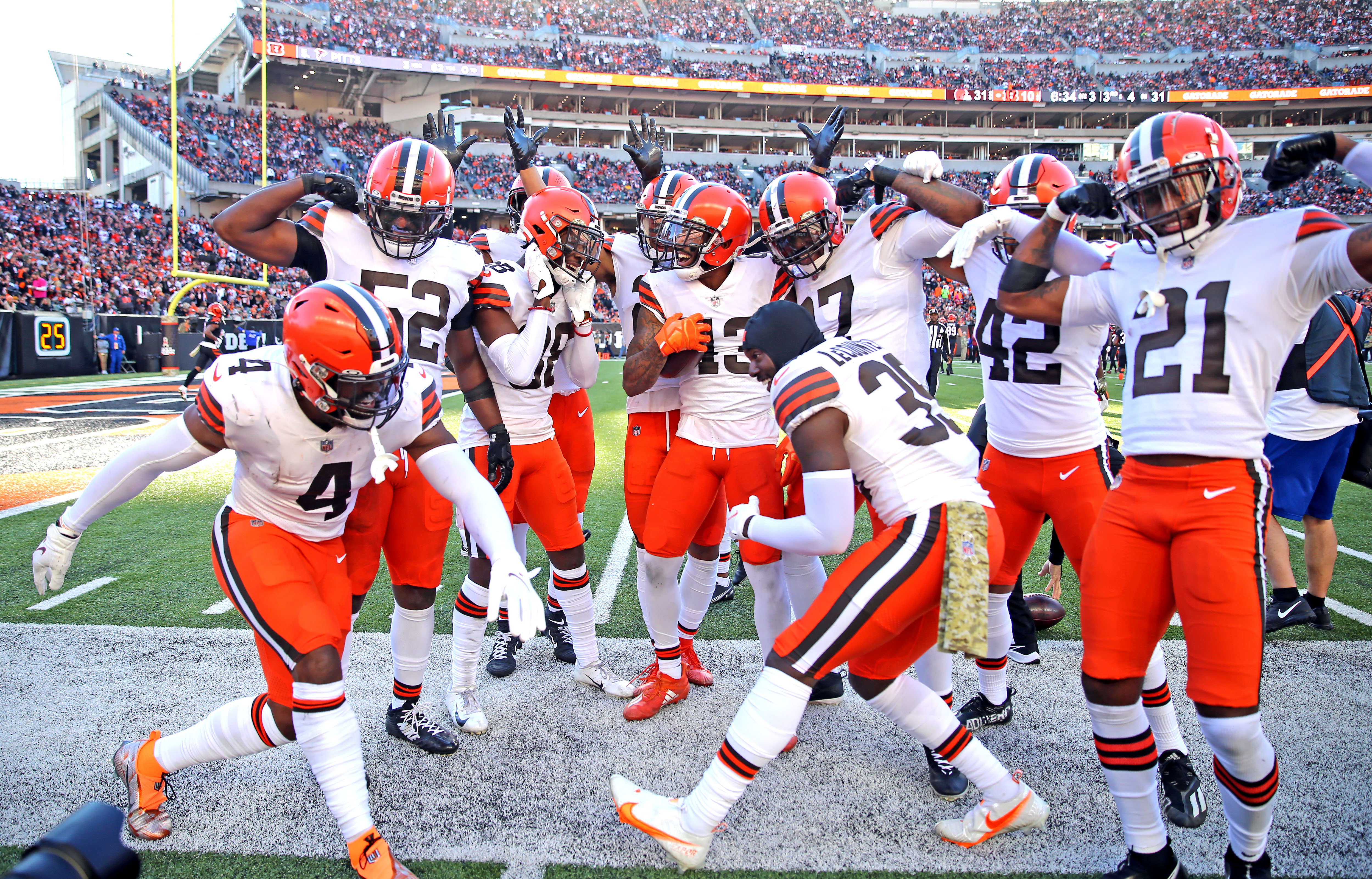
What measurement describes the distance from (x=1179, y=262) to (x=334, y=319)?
2.64m

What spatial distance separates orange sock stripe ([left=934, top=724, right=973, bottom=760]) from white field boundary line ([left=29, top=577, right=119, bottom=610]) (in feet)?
16.5

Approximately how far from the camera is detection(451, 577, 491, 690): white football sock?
3.75 metres

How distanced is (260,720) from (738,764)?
5.16ft

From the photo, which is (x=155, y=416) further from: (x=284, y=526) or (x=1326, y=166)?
(x=1326, y=166)

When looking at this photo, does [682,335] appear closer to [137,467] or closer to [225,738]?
[137,467]

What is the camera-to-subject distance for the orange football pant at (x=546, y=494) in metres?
3.99

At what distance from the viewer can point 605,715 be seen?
3.75 m

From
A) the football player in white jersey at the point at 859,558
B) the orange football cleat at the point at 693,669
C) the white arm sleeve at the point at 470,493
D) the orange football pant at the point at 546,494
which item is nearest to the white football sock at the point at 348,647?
the white arm sleeve at the point at 470,493

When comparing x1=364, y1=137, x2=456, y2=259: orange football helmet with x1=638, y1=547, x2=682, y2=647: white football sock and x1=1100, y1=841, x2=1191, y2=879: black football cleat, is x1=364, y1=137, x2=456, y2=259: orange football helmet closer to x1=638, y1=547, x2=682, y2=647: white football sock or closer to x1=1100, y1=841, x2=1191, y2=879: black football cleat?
x1=638, y1=547, x2=682, y2=647: white football sock

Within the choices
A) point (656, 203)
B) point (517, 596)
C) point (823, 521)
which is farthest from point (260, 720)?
point (656, 203)

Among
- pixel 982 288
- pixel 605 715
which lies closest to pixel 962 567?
pixel 982 288

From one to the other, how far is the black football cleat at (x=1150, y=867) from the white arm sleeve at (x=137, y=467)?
10.3 ft

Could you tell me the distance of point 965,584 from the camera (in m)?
2.45

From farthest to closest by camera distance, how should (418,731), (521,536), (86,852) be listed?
(521,536)
(418,731)
(86,852)
